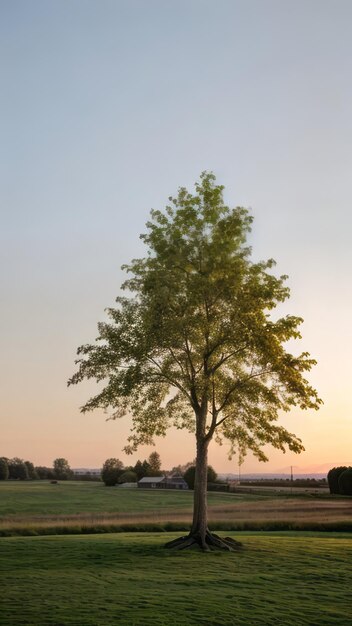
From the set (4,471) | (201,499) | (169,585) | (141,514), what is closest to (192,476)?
(141,514)

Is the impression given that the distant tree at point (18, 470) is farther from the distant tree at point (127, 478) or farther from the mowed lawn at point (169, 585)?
the mowed lawn at point (169, 585)

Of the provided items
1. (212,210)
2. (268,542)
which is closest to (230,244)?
(212,210)

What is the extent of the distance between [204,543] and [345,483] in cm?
6151

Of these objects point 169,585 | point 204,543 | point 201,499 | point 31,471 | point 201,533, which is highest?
point 31,471

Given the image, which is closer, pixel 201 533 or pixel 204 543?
pixel 204 543

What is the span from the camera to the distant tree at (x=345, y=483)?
84062 millimetres

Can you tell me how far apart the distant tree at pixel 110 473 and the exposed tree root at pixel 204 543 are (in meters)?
107

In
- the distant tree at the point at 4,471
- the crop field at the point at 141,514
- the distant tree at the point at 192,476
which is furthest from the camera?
the distant tree at the point at 4,471

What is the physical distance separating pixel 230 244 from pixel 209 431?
902cm

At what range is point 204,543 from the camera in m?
28.1

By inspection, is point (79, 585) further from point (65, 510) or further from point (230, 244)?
point (65, 510)

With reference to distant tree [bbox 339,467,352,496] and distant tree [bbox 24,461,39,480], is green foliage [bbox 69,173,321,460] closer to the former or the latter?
distant tree [bbox 339,467,352,496]

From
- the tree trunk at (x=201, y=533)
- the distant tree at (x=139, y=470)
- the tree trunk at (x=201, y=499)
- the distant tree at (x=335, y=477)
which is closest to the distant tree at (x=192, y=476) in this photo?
the distant tree at (x=139, y=470)

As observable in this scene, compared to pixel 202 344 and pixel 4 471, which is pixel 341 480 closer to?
pixel 202 344
